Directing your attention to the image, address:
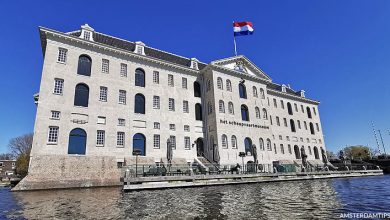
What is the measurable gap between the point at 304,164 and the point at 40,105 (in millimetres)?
34146

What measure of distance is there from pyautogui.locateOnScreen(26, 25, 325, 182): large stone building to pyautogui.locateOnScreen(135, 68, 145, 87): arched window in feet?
0.45

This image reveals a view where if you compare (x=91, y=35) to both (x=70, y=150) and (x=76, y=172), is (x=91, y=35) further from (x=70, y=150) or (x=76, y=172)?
(x=76, y=172)

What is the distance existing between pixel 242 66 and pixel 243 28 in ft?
21.7

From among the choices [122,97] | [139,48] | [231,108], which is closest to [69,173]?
[122,97]

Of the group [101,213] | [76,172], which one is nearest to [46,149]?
[76,172]

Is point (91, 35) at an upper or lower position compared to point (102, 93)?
upper

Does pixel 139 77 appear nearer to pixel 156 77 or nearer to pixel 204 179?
pixel 156 77

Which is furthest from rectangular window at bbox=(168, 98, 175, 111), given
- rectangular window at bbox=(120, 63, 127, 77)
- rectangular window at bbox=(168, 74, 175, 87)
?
rectangular window at bbox=(120, 63, 127, 77)

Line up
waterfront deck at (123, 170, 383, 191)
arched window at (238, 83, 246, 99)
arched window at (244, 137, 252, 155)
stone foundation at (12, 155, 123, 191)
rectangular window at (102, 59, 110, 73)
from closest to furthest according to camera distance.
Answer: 1. waterfront deck at (123, 170, 383, 191)
2. stone foundation at (12, 155, 123, 191)
3. rectangular window at (102, 59, 110, 73)
4. arched window at (244, 137, 252, 155)
5. arched window at (238, 83, 246, 99)

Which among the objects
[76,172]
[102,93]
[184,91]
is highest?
[184,91]

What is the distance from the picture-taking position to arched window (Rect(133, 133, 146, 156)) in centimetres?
2766

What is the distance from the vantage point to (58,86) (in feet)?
80.3

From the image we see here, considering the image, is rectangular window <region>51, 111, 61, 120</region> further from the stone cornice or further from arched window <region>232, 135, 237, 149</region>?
arched window <region>232, 135, 237, 149</region>

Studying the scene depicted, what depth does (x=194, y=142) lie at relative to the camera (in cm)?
3234
